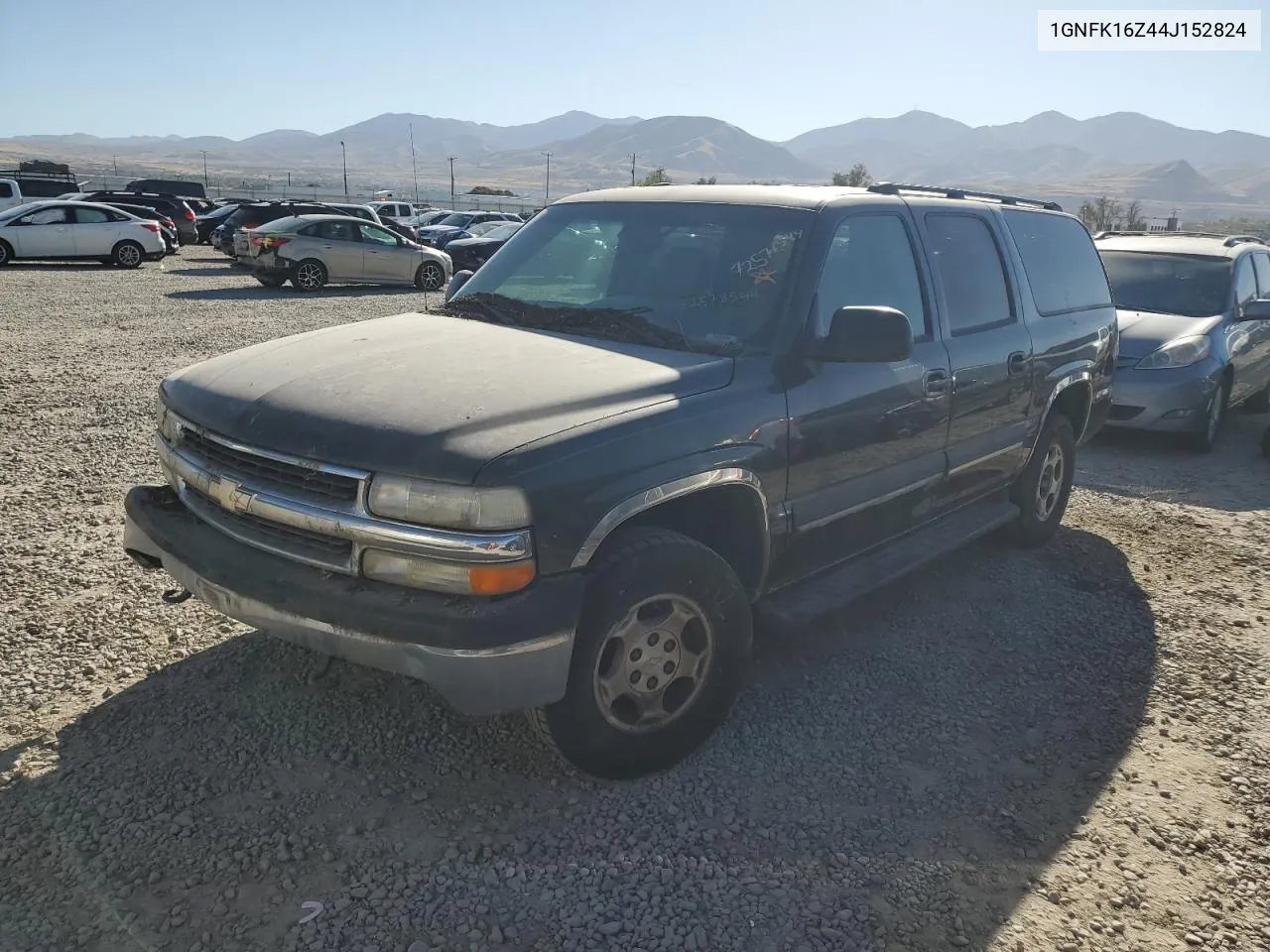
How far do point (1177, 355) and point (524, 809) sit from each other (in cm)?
739

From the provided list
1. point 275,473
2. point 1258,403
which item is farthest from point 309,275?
point 275,473

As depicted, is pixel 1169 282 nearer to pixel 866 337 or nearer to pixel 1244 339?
pixel 1244 339

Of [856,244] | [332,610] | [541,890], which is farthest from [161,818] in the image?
[856,244]

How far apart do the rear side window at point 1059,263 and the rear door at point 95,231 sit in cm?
2149

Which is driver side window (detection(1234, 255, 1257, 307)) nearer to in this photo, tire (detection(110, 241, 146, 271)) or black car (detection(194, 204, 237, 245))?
Answer: tire (detection(110, 241, 146, 271))

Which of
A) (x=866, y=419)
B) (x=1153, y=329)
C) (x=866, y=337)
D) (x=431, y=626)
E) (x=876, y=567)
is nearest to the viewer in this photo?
(x=431, y=626)

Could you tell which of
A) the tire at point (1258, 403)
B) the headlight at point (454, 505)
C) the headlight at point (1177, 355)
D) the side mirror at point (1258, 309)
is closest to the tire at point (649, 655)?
the headlight at point (454, 505)

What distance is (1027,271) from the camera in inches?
203

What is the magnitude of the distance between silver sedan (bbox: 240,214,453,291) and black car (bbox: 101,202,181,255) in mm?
7014

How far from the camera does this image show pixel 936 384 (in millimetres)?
4188

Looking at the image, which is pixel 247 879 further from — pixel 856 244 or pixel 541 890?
pixel 856 244

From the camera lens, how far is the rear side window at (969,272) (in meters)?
4.43

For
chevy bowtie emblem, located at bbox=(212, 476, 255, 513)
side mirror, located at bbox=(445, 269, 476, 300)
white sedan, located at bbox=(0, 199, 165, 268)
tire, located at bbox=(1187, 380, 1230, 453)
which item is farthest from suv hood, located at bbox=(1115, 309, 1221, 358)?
white sedan, located at bbox=(0, 199, 165, 268)

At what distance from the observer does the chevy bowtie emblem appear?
2990 millimetres
